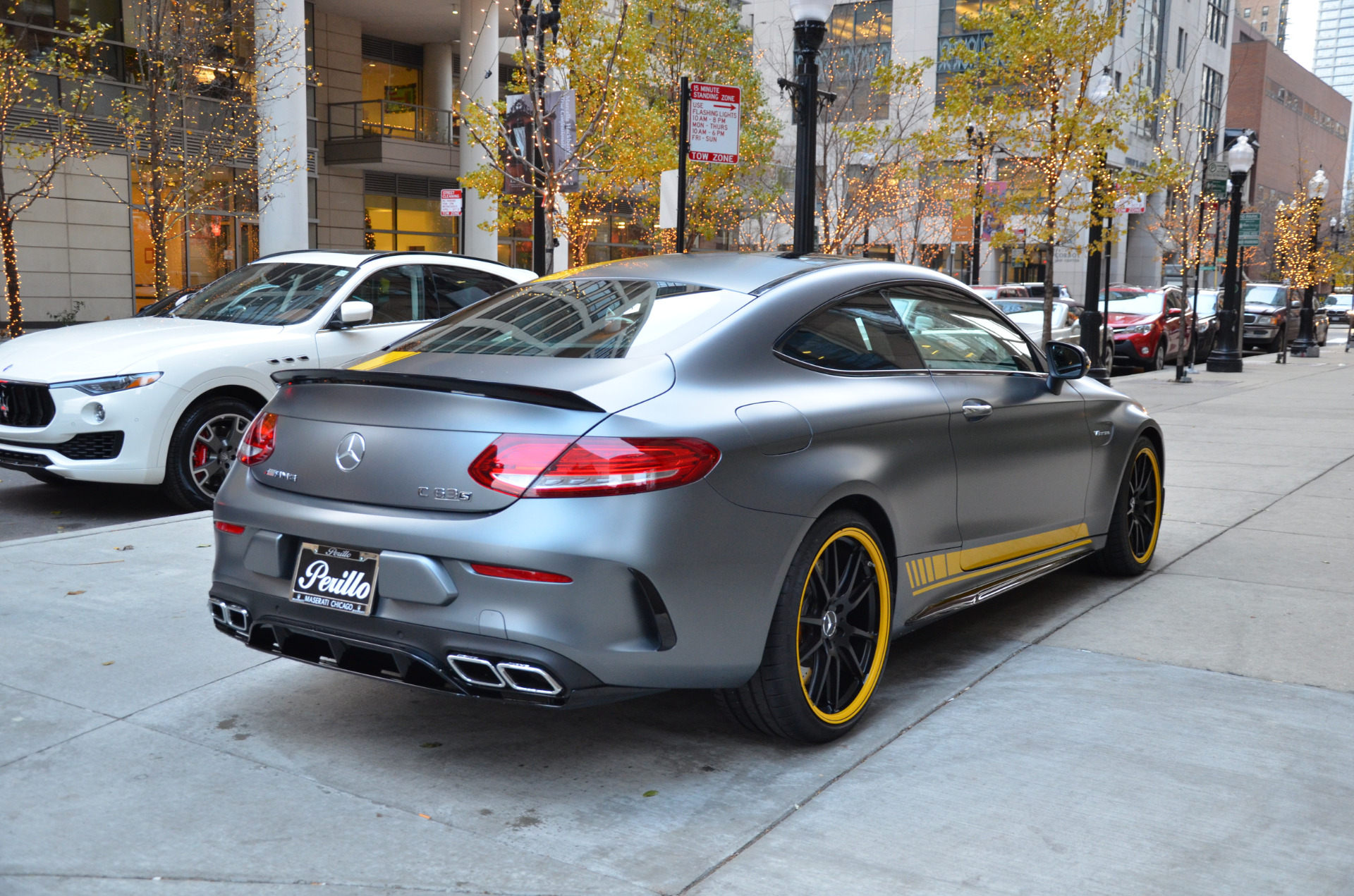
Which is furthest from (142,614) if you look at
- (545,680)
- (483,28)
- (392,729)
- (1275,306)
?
(1275,306)

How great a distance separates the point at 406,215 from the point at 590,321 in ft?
113

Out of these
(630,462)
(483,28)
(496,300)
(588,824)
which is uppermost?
(483,28)

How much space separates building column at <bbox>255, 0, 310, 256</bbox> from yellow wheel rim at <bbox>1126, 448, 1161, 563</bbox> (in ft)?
70.0

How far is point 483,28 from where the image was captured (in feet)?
105

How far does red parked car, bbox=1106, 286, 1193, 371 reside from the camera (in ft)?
78.6

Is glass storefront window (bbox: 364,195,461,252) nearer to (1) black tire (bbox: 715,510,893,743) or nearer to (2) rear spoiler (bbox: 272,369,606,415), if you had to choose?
(2) rear spoiler (bbox: 272,369,606,415)

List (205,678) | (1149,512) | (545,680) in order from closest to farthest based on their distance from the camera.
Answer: (545,680)
(205,678)
(1149,512)

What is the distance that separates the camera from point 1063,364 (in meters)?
5.61

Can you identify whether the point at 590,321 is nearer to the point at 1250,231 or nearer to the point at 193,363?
the point at 193,363

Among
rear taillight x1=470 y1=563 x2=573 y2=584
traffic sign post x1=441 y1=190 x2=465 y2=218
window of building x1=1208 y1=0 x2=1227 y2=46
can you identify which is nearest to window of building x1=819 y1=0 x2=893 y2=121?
traffic sign post x1=441 y1=190 x2=465 y2=218

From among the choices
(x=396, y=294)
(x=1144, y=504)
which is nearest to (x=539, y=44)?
(x=396, y=294)

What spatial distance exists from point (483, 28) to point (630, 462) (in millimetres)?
31116

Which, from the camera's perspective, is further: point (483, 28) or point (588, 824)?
point (483, 28)

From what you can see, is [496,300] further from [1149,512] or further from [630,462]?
[1149,512]
